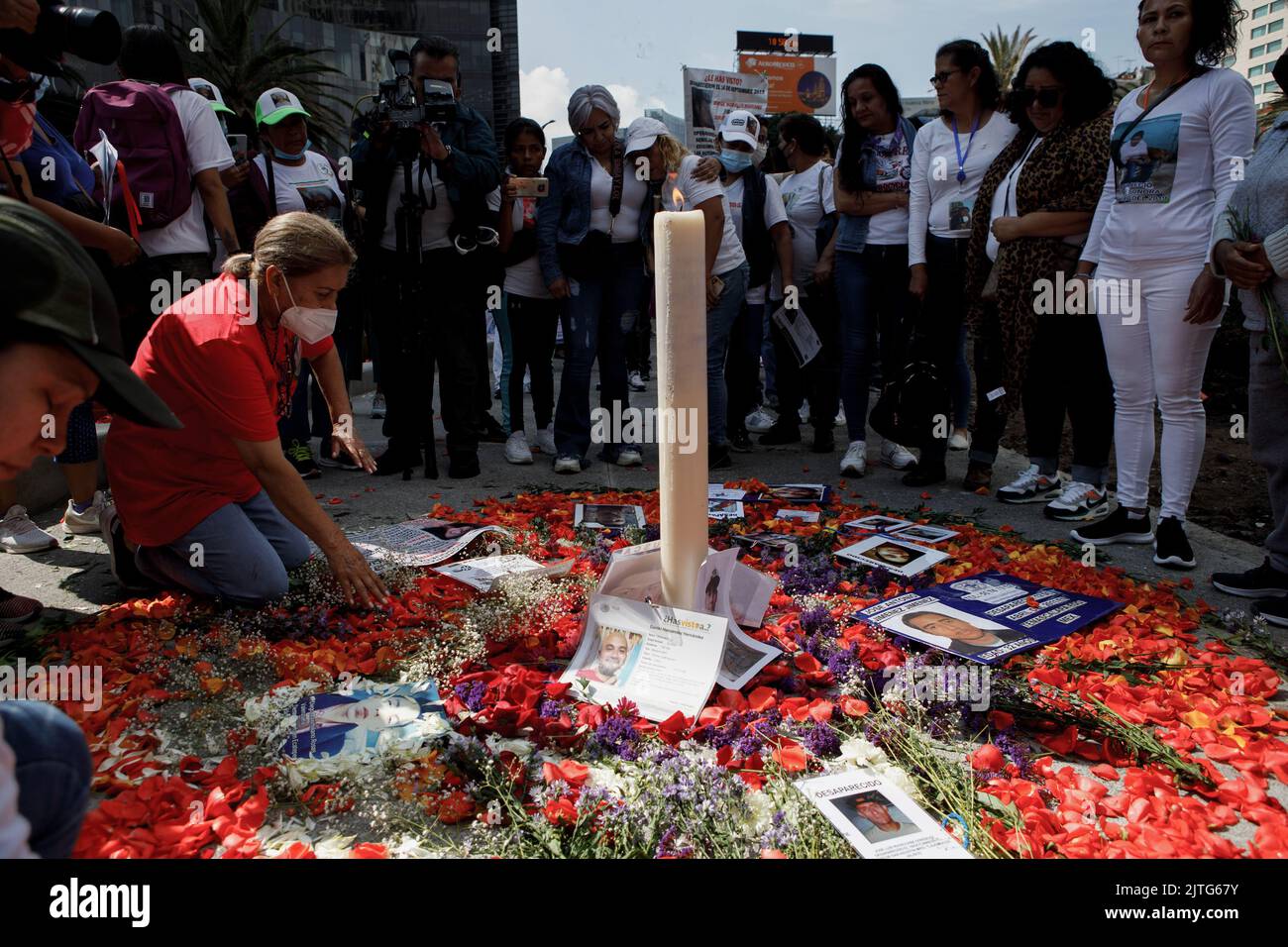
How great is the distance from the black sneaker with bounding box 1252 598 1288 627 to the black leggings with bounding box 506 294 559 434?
160 inches

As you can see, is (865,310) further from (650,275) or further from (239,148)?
(239,148)

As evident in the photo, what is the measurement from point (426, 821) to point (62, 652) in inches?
59.1

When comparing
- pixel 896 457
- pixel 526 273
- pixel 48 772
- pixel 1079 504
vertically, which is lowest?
pixel 1079 504

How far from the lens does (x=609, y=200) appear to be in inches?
204

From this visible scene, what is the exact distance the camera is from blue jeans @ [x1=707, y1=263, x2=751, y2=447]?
17.7 ft

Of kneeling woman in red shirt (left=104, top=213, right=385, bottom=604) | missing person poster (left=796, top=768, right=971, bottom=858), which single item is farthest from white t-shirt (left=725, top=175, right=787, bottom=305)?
missing person poster (left=796, top=768, right=971, bottom=858)

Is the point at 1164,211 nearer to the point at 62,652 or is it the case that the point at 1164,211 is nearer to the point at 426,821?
the point at 426,821

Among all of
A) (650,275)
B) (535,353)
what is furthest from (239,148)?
(650,275)

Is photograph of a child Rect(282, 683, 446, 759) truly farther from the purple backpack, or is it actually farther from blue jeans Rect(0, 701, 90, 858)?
the purple backpack

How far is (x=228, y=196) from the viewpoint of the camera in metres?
5.13

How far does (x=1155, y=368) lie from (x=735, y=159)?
304 cm

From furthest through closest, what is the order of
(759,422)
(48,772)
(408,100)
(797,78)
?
(797,78)
(759,422)
(408,100)
(48,772)

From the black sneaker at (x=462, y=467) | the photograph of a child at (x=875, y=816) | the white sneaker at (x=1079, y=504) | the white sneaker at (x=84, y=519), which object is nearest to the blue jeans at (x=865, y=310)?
the white sneaker at (x=1079, y=504)
